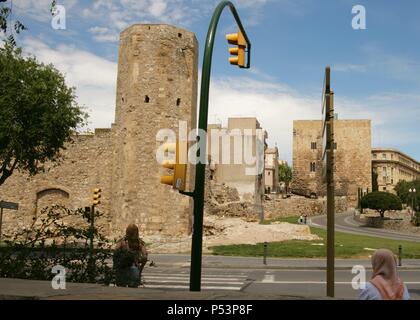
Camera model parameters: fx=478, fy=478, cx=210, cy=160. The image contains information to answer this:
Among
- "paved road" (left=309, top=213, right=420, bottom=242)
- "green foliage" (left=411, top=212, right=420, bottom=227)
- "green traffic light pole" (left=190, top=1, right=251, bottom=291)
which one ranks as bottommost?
"paved road" (left=309, top=213, right=420, bottom=242)

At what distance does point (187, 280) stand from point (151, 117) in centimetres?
1369

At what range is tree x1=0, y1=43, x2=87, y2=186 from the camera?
2005cm

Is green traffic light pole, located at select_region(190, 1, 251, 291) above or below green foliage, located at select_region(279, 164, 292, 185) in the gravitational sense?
below

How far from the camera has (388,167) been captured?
10969 centimetres

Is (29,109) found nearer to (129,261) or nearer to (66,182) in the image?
(66,182)

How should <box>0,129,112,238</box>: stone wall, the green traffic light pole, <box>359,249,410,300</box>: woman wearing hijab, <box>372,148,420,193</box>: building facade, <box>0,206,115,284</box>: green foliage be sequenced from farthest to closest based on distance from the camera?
<box>372,148,420,193</box>: building facade → <box>0,129,112,238</box>: stone wall → <box>0,206,115,284</box>: green foliage → the green traffic light pole → <box>359,249,410,300</box>: woman wearing hijab

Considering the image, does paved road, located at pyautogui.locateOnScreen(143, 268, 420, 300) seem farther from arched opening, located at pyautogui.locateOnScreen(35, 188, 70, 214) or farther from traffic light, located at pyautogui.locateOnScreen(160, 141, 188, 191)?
arched opening, located at pyautogui.locateOnScreen(35, 188, 70, 214)

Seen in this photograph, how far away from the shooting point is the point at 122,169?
26.8m

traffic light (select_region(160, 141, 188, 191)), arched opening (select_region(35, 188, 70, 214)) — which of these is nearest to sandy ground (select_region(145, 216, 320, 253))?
arched opening (select_region(35, 188, 70, 214))

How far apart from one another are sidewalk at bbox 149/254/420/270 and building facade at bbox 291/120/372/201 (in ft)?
208

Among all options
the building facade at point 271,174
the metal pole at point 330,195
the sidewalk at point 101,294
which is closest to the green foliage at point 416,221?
the metal pole at point 330,195

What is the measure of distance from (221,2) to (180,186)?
3196 millimetres

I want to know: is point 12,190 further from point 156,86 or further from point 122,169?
point 156,86
